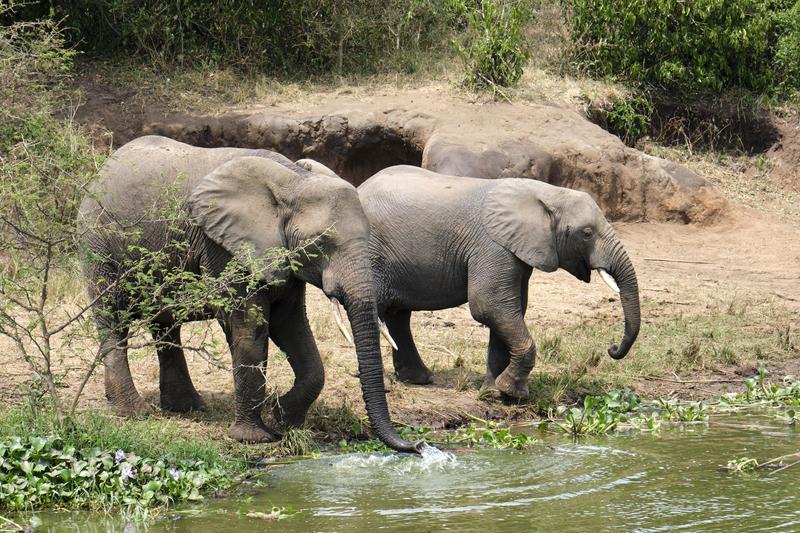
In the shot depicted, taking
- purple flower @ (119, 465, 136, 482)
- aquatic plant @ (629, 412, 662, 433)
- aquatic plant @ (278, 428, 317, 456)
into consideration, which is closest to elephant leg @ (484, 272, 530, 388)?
aquatic plant @ (629, 412, 662, 433)

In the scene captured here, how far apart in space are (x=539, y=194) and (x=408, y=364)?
1.83 m

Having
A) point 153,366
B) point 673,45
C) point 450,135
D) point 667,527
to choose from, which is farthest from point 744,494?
point 673,45

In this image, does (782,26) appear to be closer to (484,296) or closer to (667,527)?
(484,296)

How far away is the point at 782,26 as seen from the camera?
19.8 m

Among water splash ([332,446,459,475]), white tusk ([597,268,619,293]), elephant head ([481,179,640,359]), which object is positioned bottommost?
water splash ([332,446,459,475])

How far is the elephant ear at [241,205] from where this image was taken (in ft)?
27.1

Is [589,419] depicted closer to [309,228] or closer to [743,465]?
[743,465]

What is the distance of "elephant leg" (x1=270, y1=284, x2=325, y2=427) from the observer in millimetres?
8773

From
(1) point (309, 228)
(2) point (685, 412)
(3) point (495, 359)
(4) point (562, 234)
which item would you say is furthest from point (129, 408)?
(2) point (685, 412)

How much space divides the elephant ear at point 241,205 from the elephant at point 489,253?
232 cm

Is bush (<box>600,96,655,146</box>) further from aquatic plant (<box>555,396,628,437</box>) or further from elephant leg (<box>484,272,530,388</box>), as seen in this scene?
aquatic plant (<box>555,396,628,437</box>)

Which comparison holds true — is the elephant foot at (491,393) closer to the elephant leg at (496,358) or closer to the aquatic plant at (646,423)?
the elephant leg at (496,358)

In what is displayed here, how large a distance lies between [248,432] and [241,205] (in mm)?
1610

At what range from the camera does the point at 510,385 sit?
33.0 ft
